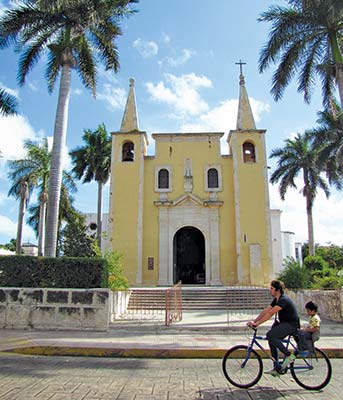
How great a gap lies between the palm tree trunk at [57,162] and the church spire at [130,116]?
8.56 m

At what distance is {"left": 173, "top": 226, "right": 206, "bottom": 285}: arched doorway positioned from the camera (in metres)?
23.8

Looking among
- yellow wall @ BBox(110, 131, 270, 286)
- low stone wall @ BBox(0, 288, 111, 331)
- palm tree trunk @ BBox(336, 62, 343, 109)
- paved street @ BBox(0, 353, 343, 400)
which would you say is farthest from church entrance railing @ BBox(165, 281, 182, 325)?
palm tree trunk @ BBox(336, 62, 343, 109)

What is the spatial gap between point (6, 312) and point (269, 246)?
15.0m

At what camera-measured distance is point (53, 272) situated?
38.5 ft

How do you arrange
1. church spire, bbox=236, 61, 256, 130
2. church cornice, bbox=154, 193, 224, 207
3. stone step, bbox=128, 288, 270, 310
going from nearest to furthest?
stone step, bbox=128, 288, 270, 310 → church cornice, bbox=154, 193, 224, 207 → church spire, bbox=236, 61, 256, 130

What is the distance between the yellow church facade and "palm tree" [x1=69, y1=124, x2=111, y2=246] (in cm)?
730

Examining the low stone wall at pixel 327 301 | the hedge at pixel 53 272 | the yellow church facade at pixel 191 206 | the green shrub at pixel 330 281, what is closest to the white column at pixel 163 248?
the yellow church facade at pixel 191 206

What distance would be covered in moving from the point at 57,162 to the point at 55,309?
6.06 metres

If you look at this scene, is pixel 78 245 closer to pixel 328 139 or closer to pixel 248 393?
pixel 248 393

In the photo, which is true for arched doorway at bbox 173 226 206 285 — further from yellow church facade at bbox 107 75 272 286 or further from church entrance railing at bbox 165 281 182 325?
church entrance railing at bbox 165 281 182 325

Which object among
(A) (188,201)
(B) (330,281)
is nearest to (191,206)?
(A) (188,201)

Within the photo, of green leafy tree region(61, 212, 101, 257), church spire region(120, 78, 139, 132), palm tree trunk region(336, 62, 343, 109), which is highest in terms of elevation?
church spire region(120, 78, 139, 132)

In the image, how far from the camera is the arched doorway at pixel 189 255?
23812 millimetres

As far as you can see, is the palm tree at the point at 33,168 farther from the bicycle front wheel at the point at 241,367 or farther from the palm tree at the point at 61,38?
the bicycle front wheel at the point at 241,367
